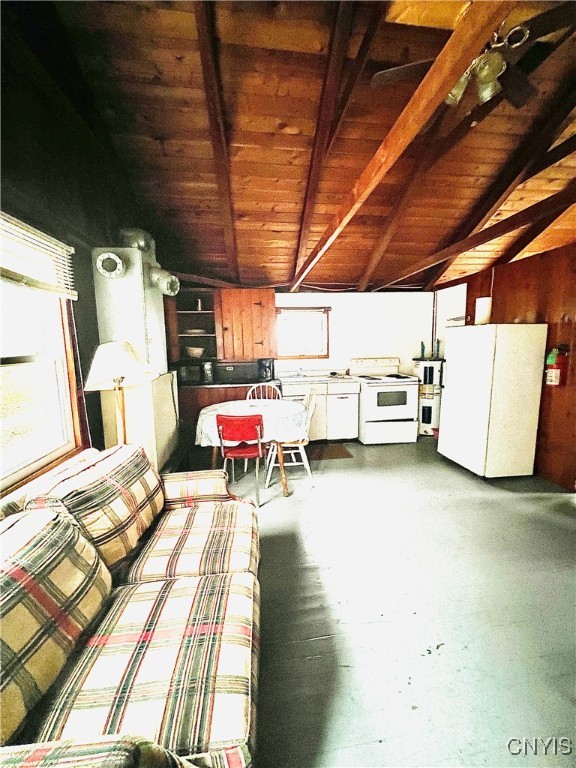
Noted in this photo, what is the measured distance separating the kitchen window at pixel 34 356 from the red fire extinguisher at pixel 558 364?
405cm

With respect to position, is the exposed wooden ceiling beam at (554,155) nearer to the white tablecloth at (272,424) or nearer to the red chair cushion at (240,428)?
the white tablecloth at (272,424)

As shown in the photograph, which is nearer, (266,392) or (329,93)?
(329,93)

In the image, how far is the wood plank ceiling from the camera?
191 centimetres

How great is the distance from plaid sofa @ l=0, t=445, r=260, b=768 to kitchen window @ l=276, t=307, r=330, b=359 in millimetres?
3752

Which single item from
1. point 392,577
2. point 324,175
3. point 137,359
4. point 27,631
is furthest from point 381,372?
point 27,631

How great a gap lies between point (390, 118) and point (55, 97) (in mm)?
2434

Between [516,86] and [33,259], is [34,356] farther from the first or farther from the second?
[516,86]

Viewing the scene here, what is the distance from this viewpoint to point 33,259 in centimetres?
158

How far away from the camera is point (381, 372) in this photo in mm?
5117

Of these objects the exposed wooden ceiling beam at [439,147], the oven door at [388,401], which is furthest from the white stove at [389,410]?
the exposed wooden ceiling beam at [439,147]

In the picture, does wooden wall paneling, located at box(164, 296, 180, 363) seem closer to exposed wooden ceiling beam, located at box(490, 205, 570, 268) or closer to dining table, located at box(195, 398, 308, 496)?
dining table, located at box(195, 398, 308, 496)

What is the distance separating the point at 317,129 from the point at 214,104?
819 millimetres

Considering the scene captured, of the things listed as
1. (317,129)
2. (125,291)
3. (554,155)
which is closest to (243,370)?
(125,291)

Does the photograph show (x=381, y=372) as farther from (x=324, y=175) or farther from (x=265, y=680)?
(x=265, y=680)
